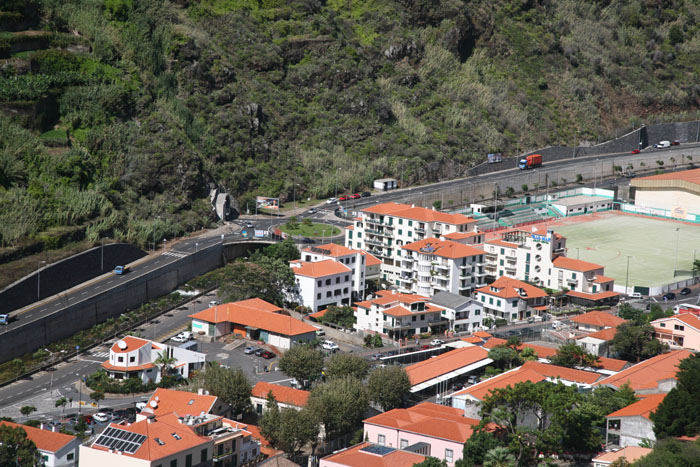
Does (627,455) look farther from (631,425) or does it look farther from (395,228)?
(395,228)

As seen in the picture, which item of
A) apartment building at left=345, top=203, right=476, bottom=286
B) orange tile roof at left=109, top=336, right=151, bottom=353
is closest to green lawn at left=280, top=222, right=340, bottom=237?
apartment building at left=345, top=203, right=476, bottom=286

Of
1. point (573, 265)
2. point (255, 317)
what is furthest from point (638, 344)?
point (255, 317)

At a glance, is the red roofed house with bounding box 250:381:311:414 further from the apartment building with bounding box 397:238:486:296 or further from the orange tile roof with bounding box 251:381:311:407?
the apartment building with bounding box 397:238:486:296

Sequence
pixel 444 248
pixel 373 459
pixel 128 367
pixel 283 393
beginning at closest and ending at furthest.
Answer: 1. pixel 373 459
2. pixel 283 393
3. pixel 128 367
4. pixel 444 248

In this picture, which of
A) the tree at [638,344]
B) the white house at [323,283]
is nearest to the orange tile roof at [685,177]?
the tree at [638,344]

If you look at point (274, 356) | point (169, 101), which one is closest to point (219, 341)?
point (274, 356)

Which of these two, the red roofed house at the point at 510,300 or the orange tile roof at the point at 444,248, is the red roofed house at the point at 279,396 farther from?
the orange tile roof at the point at 444,248
